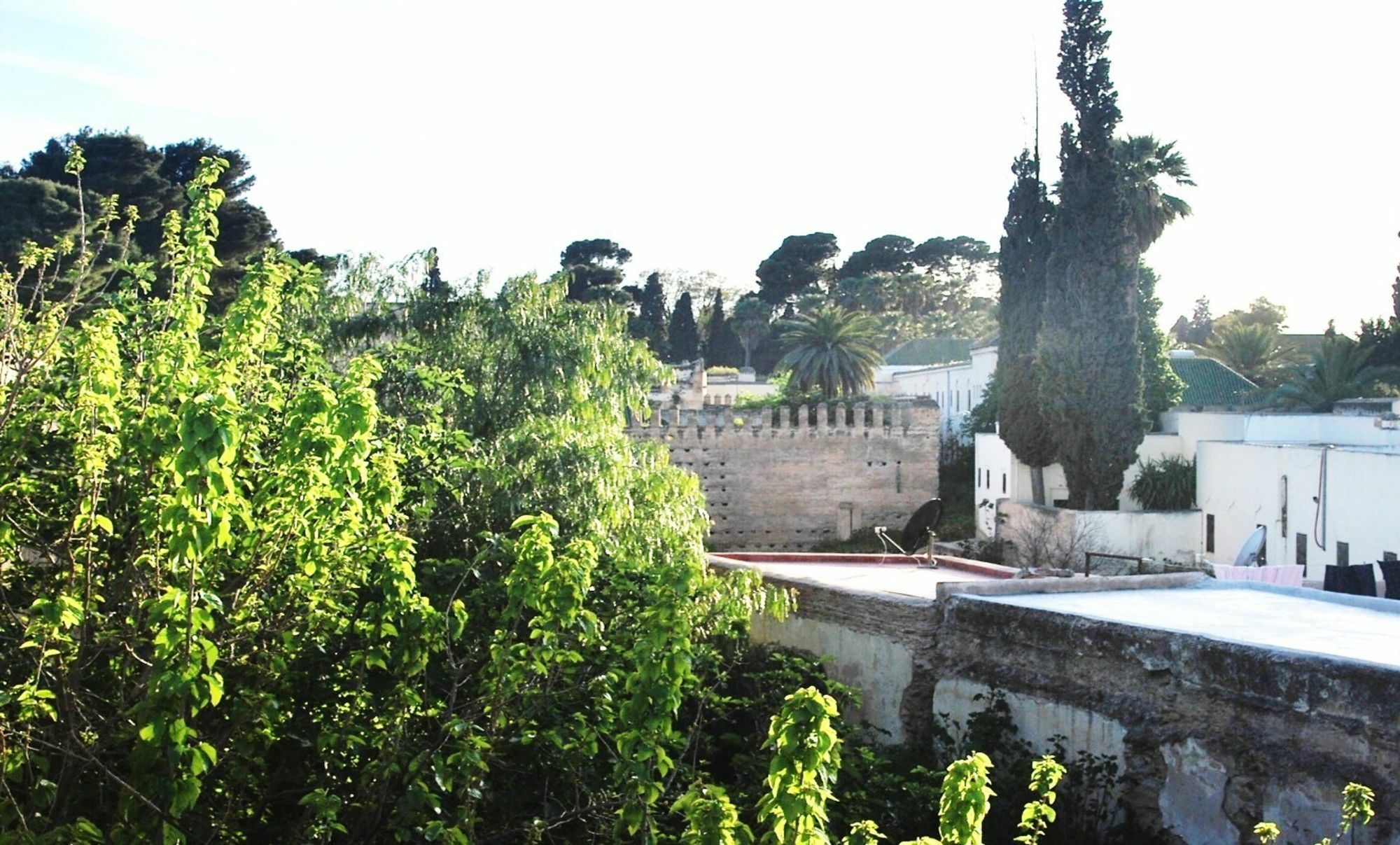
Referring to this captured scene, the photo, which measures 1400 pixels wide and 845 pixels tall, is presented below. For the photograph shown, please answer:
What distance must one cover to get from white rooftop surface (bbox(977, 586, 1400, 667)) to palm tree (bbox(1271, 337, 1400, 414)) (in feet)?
68.2

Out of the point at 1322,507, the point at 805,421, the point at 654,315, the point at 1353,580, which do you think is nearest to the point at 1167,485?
the point at 1322,507

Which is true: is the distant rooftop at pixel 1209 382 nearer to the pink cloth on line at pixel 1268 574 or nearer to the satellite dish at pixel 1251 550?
the satellite dish at pixel 1251 550

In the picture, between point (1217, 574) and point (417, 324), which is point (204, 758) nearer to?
point (417, 324)

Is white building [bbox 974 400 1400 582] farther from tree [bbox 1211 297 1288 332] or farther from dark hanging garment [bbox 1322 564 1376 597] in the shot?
tree [bbox 1211 297 1288 332]

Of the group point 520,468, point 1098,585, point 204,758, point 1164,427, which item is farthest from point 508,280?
point 1164,427

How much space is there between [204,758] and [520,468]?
6140 mm

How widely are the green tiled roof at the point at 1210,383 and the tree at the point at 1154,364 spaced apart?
2833mm

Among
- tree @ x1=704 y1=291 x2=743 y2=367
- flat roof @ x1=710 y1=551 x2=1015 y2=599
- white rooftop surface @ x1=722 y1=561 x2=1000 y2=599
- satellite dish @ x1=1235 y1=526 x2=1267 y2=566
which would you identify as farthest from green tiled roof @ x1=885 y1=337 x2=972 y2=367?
satellite dish @ x1=1235 y1=526 x2=1267 y2=566

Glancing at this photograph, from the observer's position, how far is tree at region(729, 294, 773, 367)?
59.8 m

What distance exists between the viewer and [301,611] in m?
5.88

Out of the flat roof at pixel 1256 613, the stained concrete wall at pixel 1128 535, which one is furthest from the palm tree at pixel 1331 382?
the flat roof at pixel 1256 613

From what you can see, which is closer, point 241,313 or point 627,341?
point 241,313

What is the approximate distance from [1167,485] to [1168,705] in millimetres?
17095

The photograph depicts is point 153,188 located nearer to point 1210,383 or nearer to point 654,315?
point 1210,383
